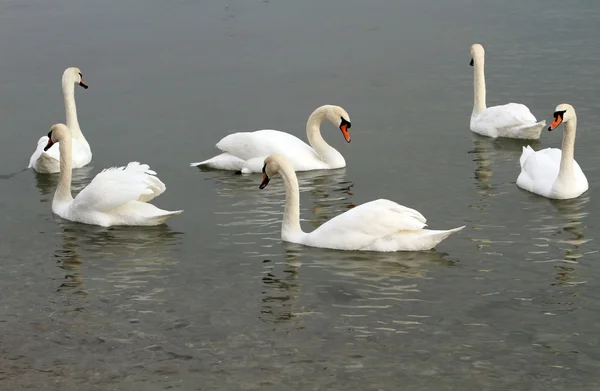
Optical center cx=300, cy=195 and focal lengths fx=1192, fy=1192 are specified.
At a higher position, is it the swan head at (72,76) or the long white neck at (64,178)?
the swan head at (72,76)

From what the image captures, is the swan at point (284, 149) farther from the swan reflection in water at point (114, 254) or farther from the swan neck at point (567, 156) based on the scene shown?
the swan neck at point (567, 156)

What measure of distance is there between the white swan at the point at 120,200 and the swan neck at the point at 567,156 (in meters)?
4.83

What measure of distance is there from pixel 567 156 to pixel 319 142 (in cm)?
377

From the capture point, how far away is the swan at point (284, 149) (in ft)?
55.5

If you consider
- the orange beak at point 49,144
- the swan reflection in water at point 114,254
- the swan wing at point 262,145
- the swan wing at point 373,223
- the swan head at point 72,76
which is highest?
the swan head at point 72,76

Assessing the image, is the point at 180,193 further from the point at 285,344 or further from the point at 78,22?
the point at 78,22

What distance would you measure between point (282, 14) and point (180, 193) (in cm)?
1231

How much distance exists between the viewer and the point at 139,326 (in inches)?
447

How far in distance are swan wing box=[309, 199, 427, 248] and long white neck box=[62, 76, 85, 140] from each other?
6290 mm

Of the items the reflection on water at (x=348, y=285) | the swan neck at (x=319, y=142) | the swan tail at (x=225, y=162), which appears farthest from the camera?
the swan tail at (x=225, y=162)

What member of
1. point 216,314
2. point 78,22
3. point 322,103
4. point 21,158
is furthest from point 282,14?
point 216,314

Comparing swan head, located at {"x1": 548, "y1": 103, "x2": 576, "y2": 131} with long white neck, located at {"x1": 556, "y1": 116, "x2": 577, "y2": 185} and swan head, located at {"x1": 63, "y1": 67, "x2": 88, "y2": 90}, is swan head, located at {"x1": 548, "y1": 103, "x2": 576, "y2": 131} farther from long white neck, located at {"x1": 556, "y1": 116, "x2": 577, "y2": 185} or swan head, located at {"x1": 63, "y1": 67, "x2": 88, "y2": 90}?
swan head, located at {"x1": 63, "y1": 67, "x2": 88, "y2": 90}

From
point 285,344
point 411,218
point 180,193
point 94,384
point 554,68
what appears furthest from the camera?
point 554,68

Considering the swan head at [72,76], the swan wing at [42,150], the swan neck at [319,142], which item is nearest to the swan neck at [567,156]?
the swan neck at [319,142]
